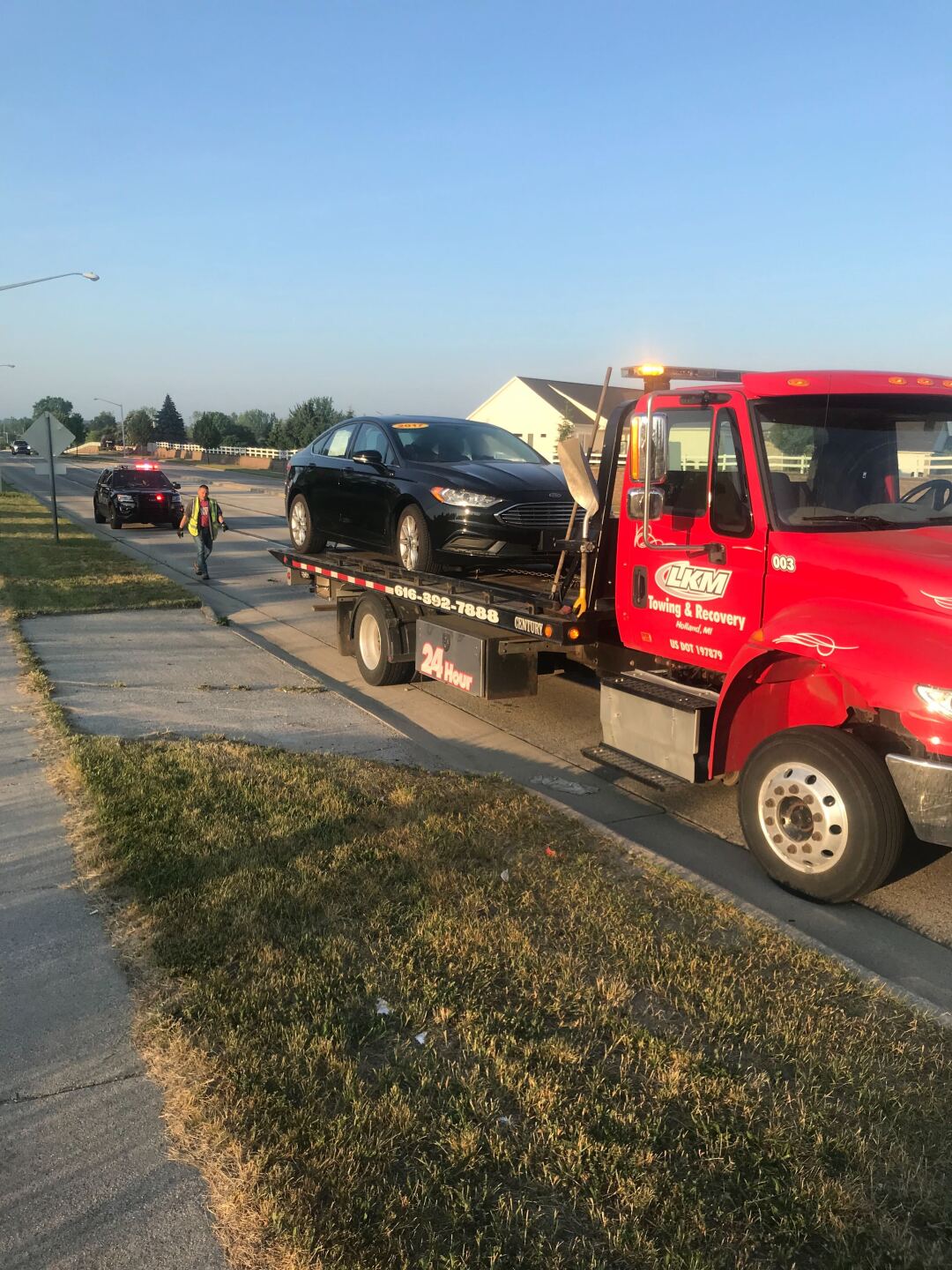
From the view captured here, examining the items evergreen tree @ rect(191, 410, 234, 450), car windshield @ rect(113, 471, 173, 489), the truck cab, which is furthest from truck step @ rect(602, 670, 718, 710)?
evergreen tree @ rect(191, 410, 234, 450)

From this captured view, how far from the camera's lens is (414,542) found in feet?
28.3

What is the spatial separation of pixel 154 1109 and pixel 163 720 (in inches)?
198

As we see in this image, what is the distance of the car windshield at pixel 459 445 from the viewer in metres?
8.70

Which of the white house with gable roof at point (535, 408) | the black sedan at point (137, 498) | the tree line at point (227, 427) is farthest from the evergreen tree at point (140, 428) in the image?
the black sedan at point (137, 498)

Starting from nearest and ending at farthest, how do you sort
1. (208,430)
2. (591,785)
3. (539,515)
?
1. (591,785)
2. (539,515)
3. (208,430)

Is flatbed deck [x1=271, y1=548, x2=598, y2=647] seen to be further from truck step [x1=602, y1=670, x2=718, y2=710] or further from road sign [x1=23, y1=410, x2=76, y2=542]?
road sign [x1=23, y1=410, x2=76, y2=542]

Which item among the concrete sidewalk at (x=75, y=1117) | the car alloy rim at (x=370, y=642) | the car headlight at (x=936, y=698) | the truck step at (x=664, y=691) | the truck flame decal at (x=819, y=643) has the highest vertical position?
the truck flame decal at (x=819, y=643)

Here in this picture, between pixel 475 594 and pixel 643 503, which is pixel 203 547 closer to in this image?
pixel 475 594

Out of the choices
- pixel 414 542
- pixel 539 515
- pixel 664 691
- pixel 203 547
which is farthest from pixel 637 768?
pixel 203 547

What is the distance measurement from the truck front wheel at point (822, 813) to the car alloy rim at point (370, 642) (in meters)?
4.85

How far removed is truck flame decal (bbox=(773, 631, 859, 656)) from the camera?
455 centimetres

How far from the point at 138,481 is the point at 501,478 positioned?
21423 mm

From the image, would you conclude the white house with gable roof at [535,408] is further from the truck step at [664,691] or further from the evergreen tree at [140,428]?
the evergreen tree at [140,428]

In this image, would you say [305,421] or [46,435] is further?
[305,421]
